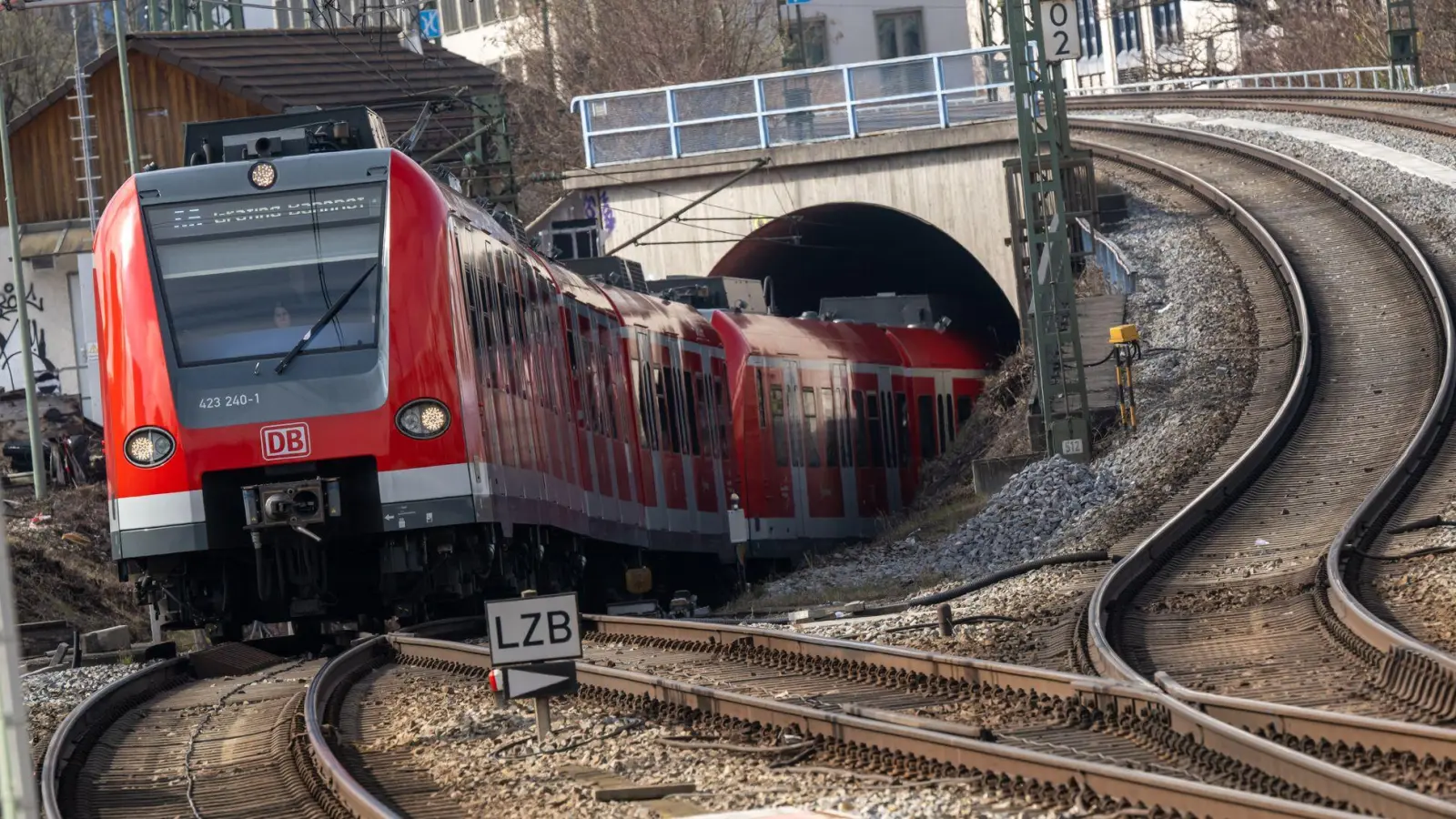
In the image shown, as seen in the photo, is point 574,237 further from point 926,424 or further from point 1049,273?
point 1049,273

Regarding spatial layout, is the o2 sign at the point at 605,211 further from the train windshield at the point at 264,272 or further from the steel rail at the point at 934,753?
the steel rail at the point at 934,753

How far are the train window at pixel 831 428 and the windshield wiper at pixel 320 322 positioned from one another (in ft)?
44.2

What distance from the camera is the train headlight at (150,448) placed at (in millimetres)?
14023

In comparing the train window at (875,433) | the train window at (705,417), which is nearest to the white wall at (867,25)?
the train window at (875,433)

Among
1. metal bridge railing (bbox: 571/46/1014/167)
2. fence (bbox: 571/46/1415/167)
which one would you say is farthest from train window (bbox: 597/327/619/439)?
metal bridge railing (bbox: 571/46/1014/167)

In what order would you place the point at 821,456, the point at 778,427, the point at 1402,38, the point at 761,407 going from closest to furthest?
the point at 761,407
the point at 778,427
the point at 821,456
the point at 1402,38

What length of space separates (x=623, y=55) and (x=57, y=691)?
41.7 m

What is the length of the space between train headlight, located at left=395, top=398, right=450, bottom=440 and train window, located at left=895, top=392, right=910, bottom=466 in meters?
16.2

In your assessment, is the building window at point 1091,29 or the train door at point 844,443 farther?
the building window at point 1091,29

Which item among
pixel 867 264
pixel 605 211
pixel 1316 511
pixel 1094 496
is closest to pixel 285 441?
pixel 1316 511

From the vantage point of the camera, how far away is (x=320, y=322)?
14352 mm

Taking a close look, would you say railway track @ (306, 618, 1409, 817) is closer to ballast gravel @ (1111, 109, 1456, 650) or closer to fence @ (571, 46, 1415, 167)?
ballast gravel @ (1111, 109, 1456, 650)

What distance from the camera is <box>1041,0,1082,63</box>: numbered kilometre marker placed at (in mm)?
24000

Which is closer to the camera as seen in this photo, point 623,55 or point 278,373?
point 278,373
